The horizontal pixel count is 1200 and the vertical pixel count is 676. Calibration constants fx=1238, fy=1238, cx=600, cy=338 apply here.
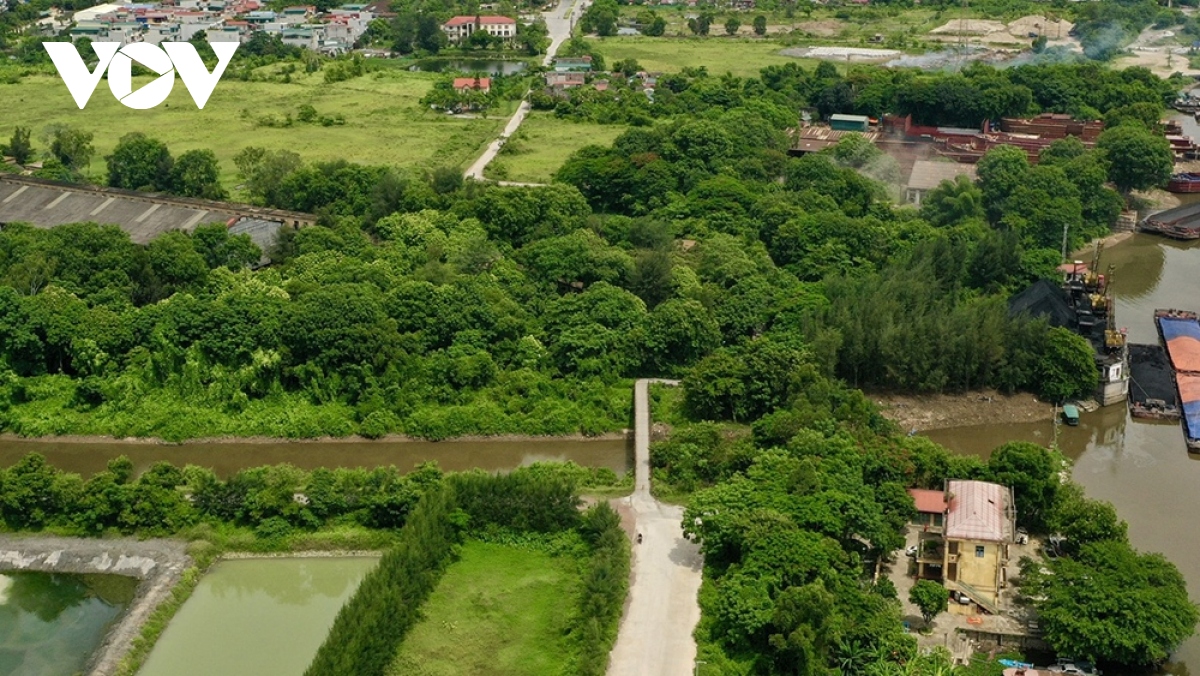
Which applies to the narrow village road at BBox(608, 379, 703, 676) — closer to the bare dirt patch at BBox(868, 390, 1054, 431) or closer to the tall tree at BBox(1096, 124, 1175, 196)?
the bare dirt patch at BBox(868, 390, 1054, 431)

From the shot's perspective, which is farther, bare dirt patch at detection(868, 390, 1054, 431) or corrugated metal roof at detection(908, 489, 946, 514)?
bare dirt patch at detection(868, 390, 1054, 431)

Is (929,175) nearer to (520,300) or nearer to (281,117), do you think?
(520,300)

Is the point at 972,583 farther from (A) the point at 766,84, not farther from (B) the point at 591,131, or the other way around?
(A) the point at 766,84

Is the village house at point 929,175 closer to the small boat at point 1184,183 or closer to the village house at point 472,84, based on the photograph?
the small boat at point 1184,183

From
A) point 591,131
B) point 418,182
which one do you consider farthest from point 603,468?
point 591,131

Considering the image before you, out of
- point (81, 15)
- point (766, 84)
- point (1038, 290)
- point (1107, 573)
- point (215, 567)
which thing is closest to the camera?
point (1107, 573)

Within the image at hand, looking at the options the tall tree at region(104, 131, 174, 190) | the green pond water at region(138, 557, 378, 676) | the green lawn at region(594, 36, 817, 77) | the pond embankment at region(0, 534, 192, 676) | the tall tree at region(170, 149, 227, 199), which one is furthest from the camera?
the green lawn at region(594, 36, 817, 77)

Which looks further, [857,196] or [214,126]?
[214,126]

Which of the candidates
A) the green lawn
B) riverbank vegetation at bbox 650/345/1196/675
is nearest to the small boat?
the green lawn
